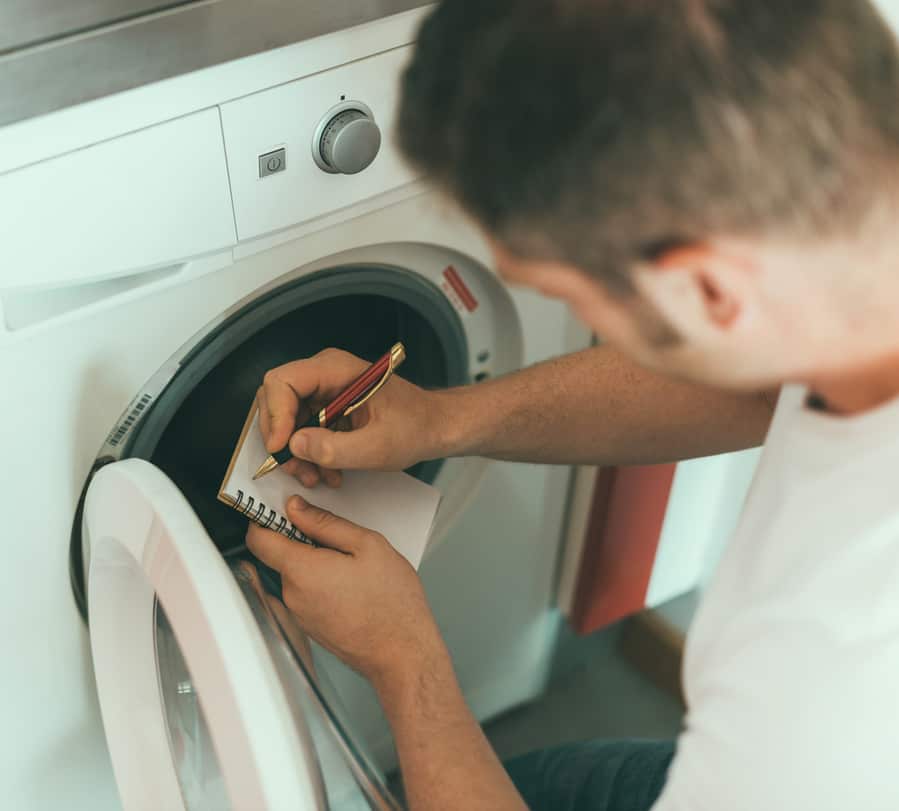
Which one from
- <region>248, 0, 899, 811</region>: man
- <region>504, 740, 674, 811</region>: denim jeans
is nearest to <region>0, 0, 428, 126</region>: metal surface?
<region>248, 0, 899, 811</region>: man

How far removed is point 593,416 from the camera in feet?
3.00

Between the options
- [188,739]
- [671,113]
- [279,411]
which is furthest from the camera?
[188,739]

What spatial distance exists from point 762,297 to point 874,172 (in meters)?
0.07

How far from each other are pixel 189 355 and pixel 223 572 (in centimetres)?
23

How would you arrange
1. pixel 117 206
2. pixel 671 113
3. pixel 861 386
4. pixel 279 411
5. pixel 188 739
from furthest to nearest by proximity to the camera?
pixel 188 739, pixel 279 411, pixel 117 206, pixel 861 386, pixel 671 113

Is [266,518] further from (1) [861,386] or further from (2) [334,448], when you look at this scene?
(1) [861,386]

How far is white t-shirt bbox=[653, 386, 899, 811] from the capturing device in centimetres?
52

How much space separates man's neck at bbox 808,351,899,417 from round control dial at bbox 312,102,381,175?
35cm

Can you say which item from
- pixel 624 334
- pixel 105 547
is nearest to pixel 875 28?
pixel 624 334

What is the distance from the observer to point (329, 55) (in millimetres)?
733

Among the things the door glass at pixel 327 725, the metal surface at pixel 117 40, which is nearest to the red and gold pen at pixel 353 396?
the door glass at pixel 327 725

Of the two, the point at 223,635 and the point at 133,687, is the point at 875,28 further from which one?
the point at 133,687

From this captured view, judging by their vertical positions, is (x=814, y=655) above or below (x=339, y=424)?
below

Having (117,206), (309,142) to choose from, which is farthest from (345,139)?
(117,206)
